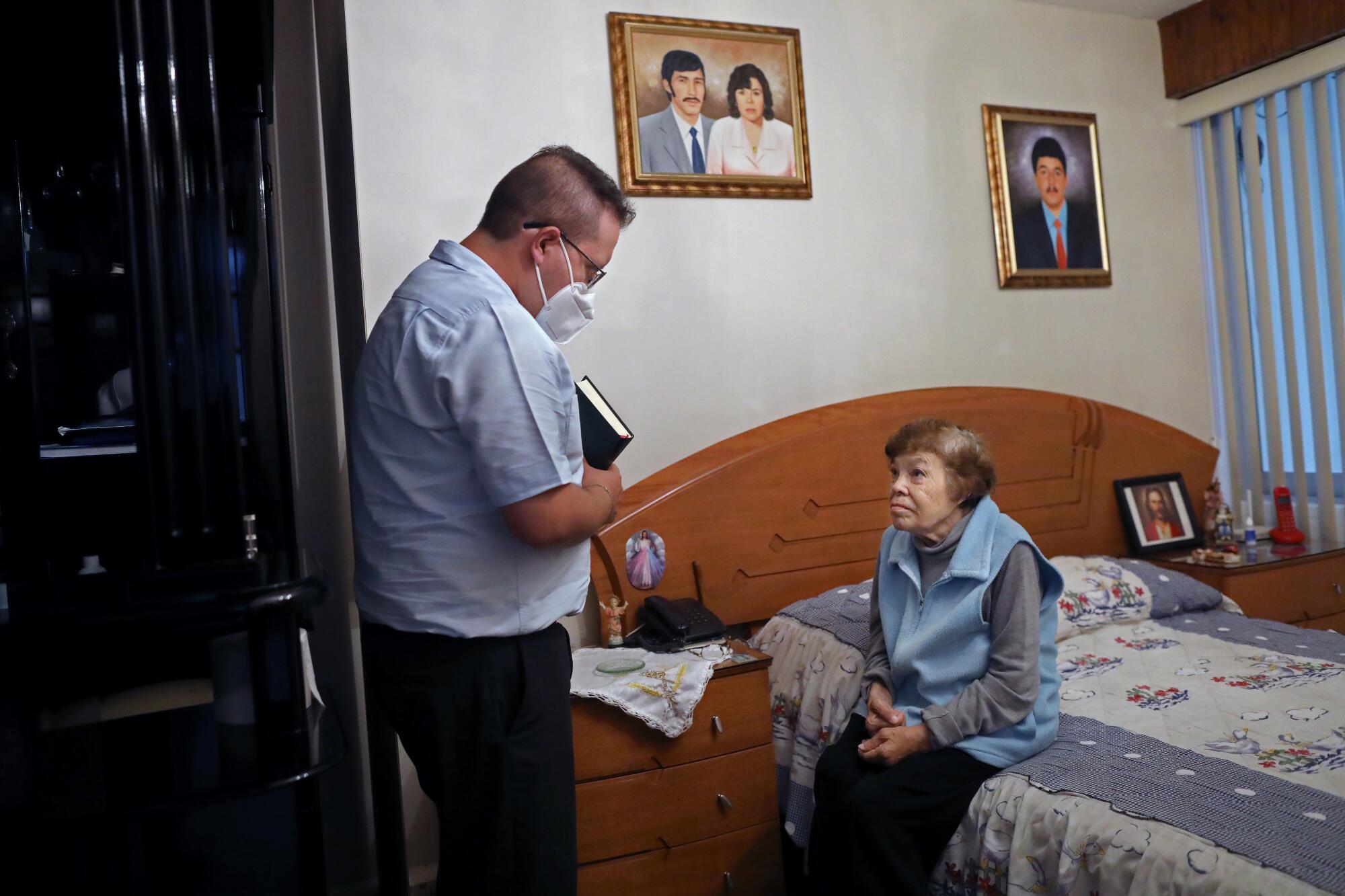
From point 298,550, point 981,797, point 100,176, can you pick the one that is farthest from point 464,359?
point 981,797

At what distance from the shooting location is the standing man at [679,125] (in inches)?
114

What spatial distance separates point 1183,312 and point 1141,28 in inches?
44.9

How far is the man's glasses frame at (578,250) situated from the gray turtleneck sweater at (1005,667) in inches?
41.0

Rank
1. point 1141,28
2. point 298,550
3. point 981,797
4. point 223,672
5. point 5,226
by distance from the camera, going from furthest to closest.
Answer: point 1141,28 → point 981,797 → point 5,226 → point 298,550 → point 223,672

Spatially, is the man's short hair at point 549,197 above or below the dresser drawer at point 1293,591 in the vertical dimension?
above

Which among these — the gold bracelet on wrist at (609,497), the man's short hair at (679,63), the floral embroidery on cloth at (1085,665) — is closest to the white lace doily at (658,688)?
the gold bracelet on wrist at (609,497)

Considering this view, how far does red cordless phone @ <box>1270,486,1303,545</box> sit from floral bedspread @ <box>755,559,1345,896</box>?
0.64m

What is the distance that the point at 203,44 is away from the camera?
4.05 ft

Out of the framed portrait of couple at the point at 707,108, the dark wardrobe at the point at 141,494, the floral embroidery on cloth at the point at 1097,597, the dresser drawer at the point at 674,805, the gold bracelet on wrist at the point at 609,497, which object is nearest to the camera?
the dark wardrobe at the point at 141,494

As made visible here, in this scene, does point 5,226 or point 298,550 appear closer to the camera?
point 298,550

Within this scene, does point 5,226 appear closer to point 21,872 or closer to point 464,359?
point 464,359

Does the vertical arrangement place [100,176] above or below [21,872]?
above

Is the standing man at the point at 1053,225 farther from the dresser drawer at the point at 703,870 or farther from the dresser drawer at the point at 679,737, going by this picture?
the dresser drawer at the point at 703,870

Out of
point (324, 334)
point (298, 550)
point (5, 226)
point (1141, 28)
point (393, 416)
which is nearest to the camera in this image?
point (298, 550)
